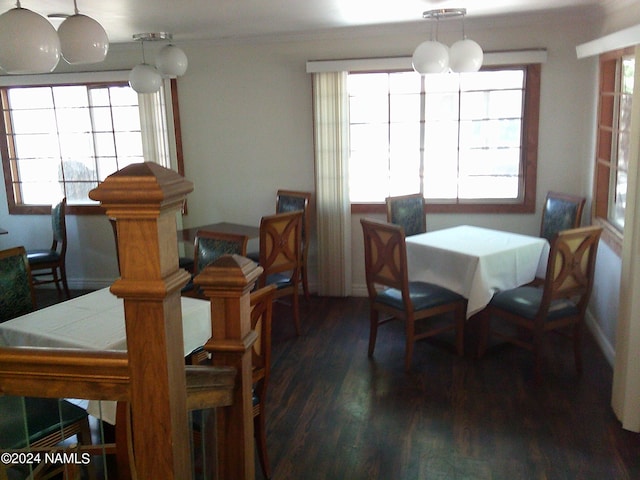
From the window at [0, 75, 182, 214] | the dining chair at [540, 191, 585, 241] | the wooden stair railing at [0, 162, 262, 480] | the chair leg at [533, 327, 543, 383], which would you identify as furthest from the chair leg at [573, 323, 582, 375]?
the window at [0, 75, 182, 214]

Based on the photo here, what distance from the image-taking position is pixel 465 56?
352 centimetres

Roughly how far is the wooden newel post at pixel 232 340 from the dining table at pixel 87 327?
3.17 ft

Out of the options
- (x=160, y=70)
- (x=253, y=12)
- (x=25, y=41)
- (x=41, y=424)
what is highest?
(x=253, y=12)

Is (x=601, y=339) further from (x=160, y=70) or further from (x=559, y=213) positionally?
(x=160, y=70)

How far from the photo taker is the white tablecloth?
3691 millimetres

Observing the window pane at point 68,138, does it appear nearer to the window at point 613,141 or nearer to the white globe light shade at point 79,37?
the white globe light shade at point 79,37

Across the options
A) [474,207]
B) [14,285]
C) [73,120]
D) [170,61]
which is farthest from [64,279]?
[474,207]

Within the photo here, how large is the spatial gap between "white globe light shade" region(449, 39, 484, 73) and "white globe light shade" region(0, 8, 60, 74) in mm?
2353

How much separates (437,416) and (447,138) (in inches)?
105

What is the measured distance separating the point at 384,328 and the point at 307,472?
6.21 ft

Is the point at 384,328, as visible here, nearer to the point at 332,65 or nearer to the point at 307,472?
the point at 307,472

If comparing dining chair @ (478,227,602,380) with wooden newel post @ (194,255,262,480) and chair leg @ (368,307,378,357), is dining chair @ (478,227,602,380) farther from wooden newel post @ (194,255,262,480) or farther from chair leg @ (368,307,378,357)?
wooden newel post @ (194,255,262,480)

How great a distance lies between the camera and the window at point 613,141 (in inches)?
A: 150

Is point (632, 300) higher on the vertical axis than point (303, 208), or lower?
lower
